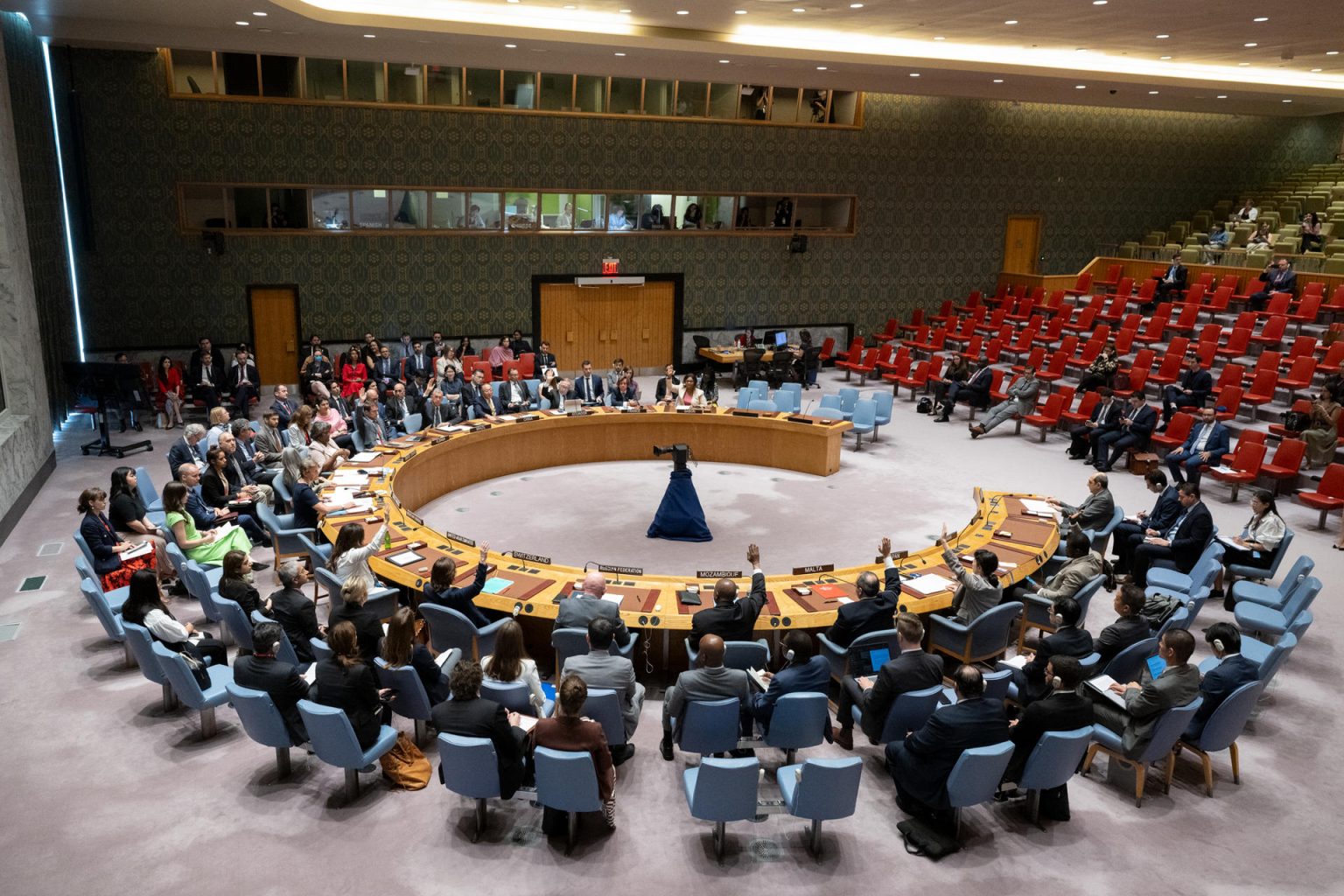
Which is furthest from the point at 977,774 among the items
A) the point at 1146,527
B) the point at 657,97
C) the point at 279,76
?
the point at 657,97

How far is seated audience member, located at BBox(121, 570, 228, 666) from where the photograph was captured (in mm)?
6203

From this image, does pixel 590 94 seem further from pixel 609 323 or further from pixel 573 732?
pixel 573 732

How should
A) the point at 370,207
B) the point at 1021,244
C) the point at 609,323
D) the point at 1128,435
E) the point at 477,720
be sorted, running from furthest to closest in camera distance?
1. the point at 1021,244
2. the point at 609,323
3. the point at 370,207
4. the point at 1128,435
5. the point at 477,720

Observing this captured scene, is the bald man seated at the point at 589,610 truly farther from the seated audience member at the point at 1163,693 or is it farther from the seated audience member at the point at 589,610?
the seated audience member at the point at 1163,693

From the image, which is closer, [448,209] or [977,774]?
[977,774]

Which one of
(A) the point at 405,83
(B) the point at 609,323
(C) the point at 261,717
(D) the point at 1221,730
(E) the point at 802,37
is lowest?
(D) the point at 1221,730

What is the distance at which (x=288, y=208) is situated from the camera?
16.5m

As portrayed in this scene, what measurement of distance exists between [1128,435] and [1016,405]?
224 cm

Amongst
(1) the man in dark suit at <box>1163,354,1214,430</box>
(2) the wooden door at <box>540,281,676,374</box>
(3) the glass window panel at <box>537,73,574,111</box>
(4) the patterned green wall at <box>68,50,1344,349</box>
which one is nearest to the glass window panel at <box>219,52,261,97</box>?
(4) the patterned green wall at <box>68,50,1344,349</box>

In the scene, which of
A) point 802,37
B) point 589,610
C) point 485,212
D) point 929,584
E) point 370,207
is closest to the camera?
point 589,610

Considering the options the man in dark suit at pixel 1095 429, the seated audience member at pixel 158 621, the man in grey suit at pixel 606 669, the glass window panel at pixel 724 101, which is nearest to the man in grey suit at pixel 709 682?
the man in grey suit at pixel 606 669

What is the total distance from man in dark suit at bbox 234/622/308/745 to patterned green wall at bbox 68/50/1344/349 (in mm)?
12526

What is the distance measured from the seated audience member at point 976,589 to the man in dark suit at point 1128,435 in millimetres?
7386

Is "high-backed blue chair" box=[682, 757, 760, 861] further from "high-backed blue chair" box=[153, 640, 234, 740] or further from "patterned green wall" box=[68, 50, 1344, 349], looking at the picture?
"patterned green wall" box=[68, 50, 1344, 349]
